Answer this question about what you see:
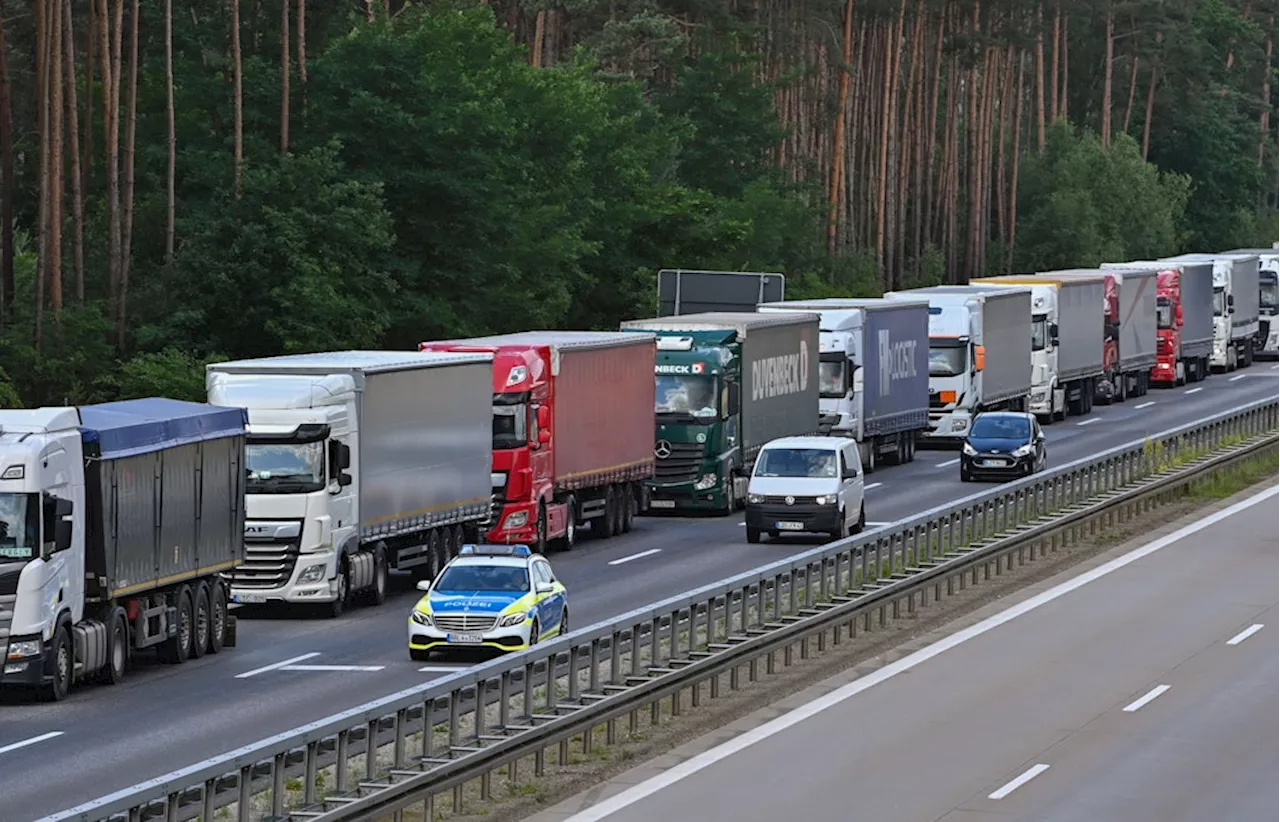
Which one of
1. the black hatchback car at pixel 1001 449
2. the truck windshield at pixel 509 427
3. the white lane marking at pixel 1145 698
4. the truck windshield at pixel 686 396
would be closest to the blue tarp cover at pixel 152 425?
the truck windshield at pixel 509 427

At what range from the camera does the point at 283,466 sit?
35500 mm

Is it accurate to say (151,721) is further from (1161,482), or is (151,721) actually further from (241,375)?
(1161,482)

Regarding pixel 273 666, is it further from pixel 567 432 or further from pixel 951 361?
pixel 951 361

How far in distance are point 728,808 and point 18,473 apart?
35.6ft

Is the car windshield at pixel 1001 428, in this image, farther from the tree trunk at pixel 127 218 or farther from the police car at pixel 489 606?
the police car at pixel 489 606

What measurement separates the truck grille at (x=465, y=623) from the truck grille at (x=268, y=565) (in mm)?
5734

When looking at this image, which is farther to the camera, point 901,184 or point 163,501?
point 901,184

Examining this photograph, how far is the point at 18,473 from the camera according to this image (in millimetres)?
27984

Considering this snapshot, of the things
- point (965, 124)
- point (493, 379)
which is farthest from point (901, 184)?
point (493, 379)

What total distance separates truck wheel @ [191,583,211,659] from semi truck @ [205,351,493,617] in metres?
2.57

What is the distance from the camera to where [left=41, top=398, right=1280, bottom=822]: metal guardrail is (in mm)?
17859

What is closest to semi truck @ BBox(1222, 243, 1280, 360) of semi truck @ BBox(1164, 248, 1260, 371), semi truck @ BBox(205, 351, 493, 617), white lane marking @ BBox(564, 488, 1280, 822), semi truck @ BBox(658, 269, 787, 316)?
semi truck @ BBox(1164, 248, 1260, 371)

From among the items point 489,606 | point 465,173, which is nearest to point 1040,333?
point 465,173

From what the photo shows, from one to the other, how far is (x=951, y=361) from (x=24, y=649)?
38995mm
